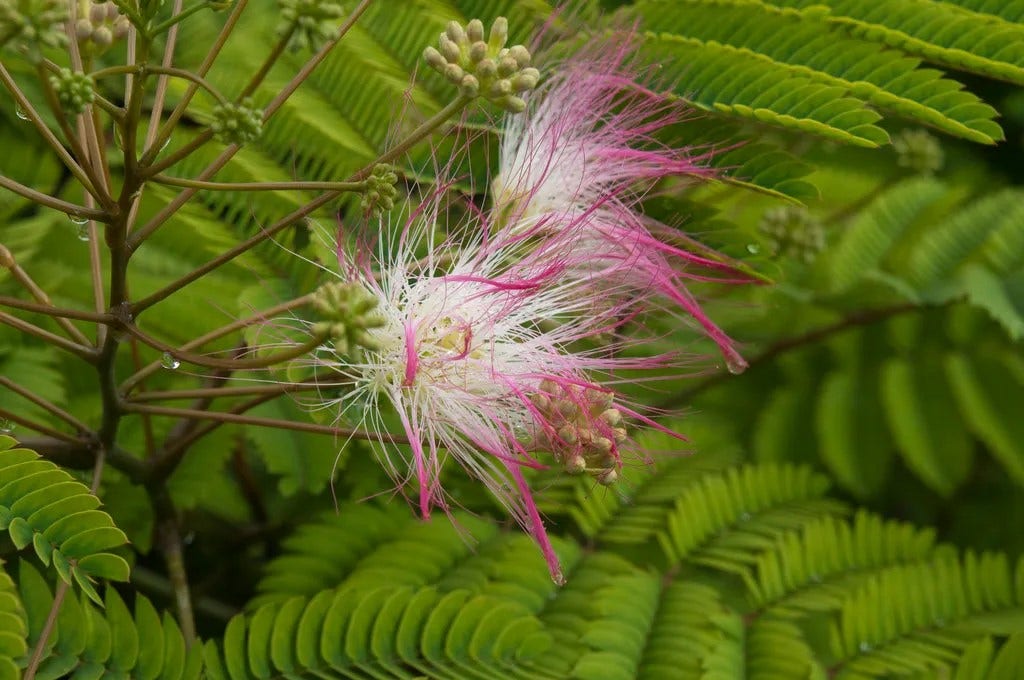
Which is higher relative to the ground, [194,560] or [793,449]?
[793,449]

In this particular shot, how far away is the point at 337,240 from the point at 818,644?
1410mm

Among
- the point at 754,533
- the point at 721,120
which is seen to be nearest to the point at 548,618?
the point at 754,533

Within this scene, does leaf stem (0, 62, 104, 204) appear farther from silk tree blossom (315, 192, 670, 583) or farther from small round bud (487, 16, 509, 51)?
small round bud (487, 16, 509, 51)

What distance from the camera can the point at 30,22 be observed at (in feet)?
4.00

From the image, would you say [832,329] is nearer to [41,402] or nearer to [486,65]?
[486,65]

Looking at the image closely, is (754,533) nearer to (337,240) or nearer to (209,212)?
(337,240)

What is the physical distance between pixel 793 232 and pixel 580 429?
1.42m

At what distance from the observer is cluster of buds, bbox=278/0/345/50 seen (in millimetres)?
1315

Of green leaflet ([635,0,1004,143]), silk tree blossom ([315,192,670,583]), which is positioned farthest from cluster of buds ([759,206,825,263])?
silk tree blossom ([315,192,670,583])

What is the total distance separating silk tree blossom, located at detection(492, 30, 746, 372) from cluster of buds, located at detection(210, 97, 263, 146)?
0.67 meters

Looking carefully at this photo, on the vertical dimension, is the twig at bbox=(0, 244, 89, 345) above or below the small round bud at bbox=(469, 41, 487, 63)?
below

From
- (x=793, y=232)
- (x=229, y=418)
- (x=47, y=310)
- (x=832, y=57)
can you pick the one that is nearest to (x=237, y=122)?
(x=47, y=310)

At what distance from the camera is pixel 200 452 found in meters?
2.24

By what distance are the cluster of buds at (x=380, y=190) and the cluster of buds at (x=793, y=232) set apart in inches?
60.0
